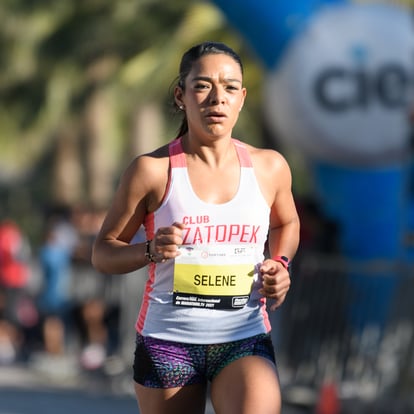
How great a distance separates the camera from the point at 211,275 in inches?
169

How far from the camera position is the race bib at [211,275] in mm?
4258

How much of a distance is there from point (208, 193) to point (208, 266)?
250mm

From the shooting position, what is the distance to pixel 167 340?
4.35 metres

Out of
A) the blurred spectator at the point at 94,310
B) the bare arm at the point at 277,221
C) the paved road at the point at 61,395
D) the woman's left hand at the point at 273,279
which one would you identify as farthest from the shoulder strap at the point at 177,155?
the blurred spectator at the point at 94,310

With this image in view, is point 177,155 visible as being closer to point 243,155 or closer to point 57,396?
point 243,155

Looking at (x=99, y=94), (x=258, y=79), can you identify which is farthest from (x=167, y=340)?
(x=99, y=94)

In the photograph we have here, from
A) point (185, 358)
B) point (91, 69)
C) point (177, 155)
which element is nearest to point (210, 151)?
point (177, 155)

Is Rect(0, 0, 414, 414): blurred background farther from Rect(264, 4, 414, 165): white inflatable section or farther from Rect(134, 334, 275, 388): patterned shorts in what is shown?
Rect(134, 334, 275, 388): patterned shorts

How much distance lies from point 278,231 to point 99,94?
15626 millimetres

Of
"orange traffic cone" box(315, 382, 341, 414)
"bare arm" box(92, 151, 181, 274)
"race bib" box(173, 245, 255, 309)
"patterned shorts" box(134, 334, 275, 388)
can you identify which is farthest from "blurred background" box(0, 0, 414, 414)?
"bare arm" box(92, 151, 181, 274)

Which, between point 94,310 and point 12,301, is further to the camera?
point 12,301

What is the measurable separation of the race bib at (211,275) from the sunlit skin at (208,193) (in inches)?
3.8

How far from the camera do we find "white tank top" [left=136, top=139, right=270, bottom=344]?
425 centimetres

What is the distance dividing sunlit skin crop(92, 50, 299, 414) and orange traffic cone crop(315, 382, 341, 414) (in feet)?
15.9
